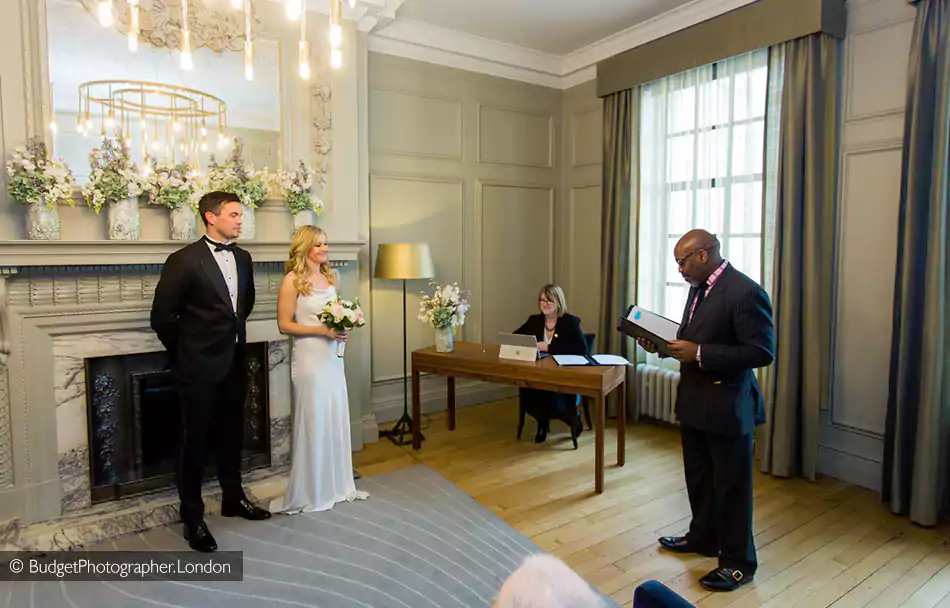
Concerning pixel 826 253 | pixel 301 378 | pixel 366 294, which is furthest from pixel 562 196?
pixel 301 378

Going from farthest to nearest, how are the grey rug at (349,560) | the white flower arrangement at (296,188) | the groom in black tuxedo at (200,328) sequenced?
the white flower arrangement at (296,188)
the groom in black tuxedo at (200,328)
the grey rug at (349,560)

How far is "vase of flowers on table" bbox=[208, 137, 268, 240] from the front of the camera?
3.57 m

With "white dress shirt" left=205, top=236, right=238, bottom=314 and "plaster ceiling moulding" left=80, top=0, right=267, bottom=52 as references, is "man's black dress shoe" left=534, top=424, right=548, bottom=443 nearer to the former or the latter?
"white dress shirt" left=205, top=236, right=238, bottom=314

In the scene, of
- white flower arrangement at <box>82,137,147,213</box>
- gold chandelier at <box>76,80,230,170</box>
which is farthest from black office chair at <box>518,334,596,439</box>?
white flower arrangement at <box>82,137,147,213</box>

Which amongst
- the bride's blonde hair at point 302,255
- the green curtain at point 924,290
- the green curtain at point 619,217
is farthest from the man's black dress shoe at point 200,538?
the green curtain at point 924,290

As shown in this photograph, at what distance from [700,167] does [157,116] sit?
386 centimetres

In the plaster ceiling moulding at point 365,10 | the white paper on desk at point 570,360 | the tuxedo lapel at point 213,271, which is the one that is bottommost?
the white paper on desk at point 570,360

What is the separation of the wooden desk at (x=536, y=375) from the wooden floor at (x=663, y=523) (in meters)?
0.25

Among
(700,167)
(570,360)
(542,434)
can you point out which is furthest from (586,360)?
(700,167)

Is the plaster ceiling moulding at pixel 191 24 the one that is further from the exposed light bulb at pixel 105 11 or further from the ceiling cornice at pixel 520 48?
the exposed light bulb at pixel 105 11

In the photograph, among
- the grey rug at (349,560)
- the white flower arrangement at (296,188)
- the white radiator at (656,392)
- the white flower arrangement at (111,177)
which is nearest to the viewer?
the grey rug at (349,560)

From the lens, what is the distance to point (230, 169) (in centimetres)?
362

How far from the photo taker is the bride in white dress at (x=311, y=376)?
10.7 feet

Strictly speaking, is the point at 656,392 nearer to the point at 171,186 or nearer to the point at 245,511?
the point at 245,511
